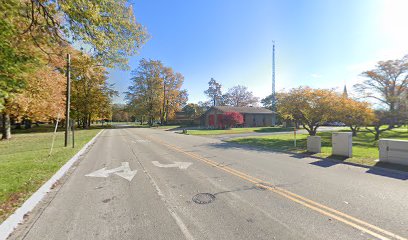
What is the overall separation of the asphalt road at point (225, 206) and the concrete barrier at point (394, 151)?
1.55 m

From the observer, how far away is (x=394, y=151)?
26.3 ft

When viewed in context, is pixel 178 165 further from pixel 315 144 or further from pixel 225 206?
pixel 315 144

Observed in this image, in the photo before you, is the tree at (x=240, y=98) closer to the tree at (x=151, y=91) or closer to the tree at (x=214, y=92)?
the tree at (x=214, y=92)

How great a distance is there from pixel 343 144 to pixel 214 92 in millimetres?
73843

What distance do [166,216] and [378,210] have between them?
171 inches

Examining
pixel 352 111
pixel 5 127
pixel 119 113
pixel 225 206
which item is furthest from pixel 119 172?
pixel 119 113

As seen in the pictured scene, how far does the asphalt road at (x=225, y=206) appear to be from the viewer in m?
3.33

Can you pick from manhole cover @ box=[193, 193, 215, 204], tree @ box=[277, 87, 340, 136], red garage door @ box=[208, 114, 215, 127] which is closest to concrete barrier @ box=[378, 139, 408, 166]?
tree @ box=[277, 87, 340, 136]

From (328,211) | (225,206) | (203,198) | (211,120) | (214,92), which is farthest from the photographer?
(214,92)

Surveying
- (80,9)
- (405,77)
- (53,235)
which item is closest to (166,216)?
(53,235)

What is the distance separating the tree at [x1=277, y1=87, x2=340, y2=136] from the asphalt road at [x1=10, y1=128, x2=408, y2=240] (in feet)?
32.1

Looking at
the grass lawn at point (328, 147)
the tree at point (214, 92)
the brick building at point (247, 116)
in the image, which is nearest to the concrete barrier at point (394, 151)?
the grass lawn at point (328, 147)

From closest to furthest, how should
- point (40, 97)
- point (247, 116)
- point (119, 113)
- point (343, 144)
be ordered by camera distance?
point (343, 144)
point (40, 97)
point (247, 116)
point (119, 113)

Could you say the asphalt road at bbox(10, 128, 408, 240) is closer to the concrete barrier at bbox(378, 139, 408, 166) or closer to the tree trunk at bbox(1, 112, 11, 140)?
the concrete barrier at bbox(378, 139, 408, 166)
